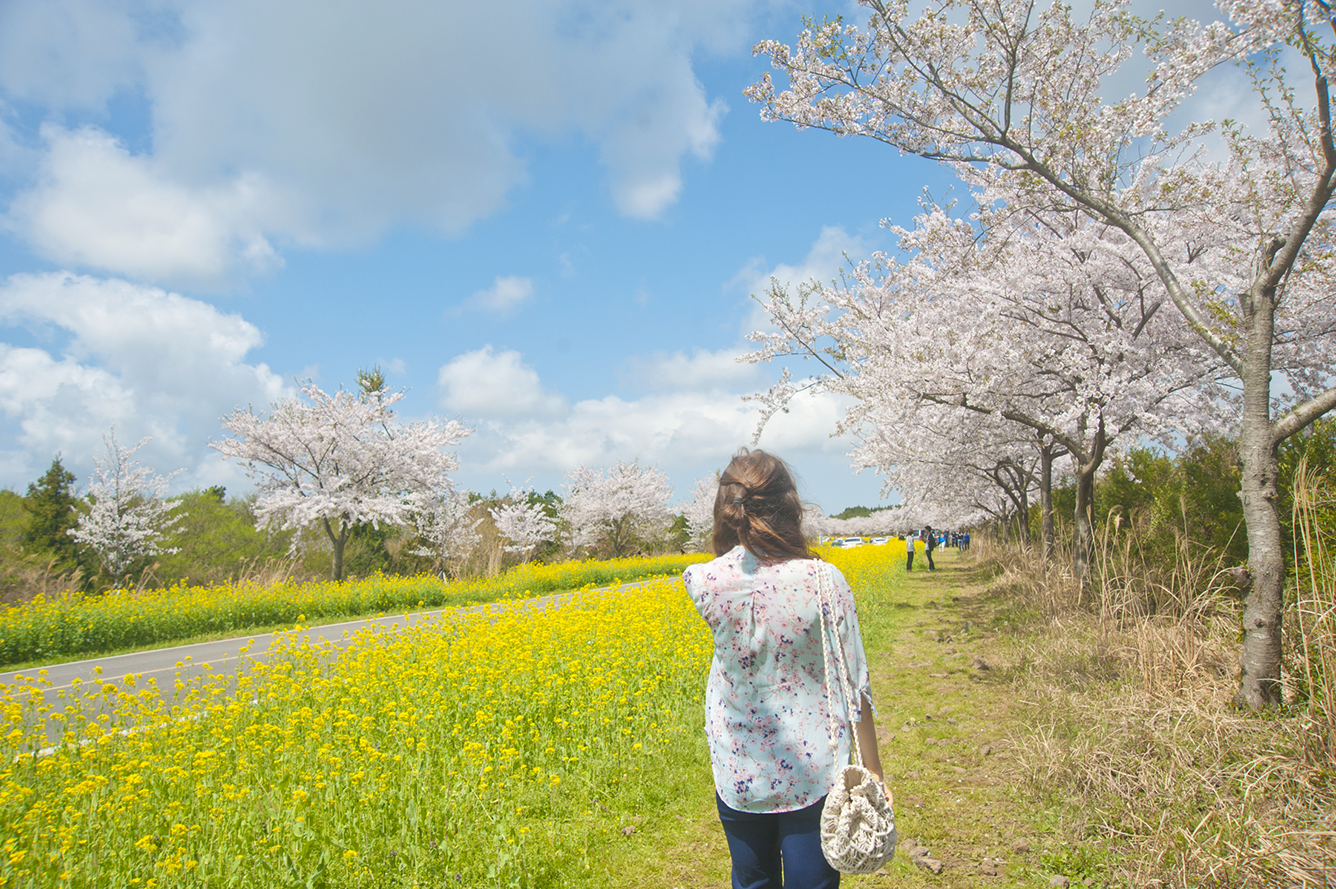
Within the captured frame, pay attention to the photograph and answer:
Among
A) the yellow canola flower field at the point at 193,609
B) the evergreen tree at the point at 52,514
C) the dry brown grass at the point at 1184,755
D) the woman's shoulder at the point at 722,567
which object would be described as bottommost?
the dry brown grass at the point at 1184,755

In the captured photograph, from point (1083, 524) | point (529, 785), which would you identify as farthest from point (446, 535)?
point (529, 785)

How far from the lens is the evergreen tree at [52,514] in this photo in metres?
18.9

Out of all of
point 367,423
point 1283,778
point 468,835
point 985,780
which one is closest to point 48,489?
point 367,423

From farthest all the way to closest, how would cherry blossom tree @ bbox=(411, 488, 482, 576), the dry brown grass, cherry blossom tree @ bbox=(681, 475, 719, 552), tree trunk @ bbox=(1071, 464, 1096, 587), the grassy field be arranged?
cherry blossom tree @ bbox=(681, 475, 719, 552) < cherry blossom tree @ bbox=(411, 488, 482, 576) < tree trunk @ bbox=(1071, 464, 1096, 587) < the grassy field < the dry brown grass

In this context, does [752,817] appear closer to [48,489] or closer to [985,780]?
[985,780]

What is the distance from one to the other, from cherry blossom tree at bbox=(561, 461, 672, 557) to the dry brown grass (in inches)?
1099

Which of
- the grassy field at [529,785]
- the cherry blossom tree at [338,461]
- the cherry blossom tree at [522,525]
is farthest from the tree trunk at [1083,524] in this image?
the cherry blossom tree at [522,525]

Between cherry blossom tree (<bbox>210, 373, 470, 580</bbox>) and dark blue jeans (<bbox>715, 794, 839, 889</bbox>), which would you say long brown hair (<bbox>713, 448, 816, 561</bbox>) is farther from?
cherry blossom tree (<bbox>210, 373, 470, 580</bbox>)

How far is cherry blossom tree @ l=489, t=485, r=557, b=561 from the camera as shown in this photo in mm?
28891

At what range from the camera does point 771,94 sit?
23.3 ft

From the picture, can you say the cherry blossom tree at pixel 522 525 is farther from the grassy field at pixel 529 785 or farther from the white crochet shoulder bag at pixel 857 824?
the white crochet shoulder bag at pixel 857 824

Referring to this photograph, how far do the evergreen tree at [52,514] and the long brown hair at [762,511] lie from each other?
23428 mm

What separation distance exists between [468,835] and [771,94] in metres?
7.26

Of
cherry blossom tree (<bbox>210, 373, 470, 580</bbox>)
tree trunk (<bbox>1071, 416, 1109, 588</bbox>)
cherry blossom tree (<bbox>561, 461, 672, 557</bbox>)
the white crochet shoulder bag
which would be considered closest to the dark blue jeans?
the white crochet shoulder bag
